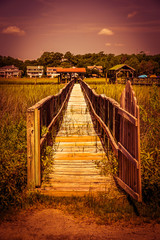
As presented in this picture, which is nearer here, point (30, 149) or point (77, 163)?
point (30, 149)

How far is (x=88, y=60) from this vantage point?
474ft

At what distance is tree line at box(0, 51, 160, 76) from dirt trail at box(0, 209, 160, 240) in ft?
351

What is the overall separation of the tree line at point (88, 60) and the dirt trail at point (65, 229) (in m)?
107

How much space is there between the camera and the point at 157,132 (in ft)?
15.4

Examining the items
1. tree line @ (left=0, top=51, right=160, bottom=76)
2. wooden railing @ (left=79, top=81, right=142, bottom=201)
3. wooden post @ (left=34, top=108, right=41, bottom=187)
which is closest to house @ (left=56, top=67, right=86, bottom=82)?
wooden post @ (left=34, top=108, right=41, bottom=187)

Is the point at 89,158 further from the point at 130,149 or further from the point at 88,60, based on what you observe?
the point at 88,60

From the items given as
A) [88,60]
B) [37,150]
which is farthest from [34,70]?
[37,150]

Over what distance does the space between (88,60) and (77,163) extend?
470ft

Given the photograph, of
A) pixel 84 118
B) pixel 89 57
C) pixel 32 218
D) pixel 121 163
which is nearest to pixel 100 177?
pixel 121 163

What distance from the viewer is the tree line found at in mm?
116775

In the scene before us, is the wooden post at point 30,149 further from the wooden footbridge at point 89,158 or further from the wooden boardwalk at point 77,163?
the wooden boardwalk at point 77,163

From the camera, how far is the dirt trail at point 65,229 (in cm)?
283

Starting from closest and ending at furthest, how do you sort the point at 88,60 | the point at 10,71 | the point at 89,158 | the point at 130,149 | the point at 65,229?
1. the point at 65,229
2. the point at 130,149
3. the point at 89,158
4. the point at 88,60
5. the point at 10,71

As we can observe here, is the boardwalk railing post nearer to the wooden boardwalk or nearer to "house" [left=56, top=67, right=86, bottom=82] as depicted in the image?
the wooden boardwalk
